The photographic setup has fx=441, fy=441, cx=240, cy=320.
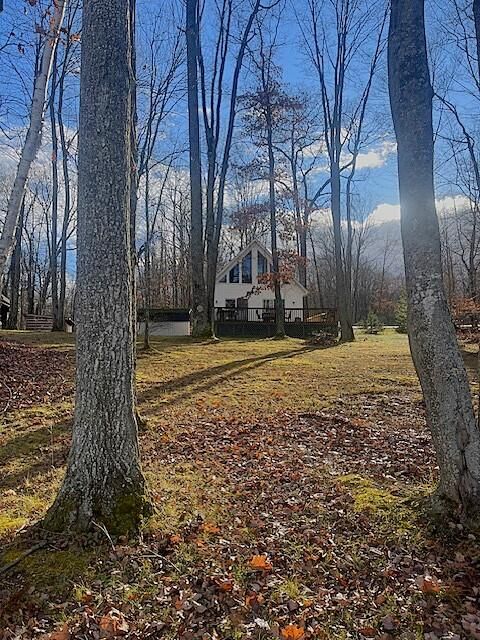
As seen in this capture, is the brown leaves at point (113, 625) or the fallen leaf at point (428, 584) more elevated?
the fallen leaf at point (428, 584)

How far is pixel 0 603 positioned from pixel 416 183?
3578mm

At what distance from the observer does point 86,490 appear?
2.93 meters

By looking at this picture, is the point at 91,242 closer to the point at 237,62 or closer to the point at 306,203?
the point at 237,62

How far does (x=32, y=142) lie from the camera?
6.00 meters

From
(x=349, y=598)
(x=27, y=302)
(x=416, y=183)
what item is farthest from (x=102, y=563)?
(x=27, y=302)

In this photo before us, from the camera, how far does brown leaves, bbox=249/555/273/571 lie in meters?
2.65

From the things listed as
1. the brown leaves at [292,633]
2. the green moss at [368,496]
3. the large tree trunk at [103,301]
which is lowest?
the brown leaves at [292,633]

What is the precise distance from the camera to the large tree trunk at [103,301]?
297 cm

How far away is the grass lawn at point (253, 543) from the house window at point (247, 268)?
22891 mm

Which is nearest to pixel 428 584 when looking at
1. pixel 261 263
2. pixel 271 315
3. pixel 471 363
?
pixel 471 363

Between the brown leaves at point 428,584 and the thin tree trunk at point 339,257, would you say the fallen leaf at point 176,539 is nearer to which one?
the brown leaves at point 428,584

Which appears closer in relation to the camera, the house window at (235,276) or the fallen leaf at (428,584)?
the fallen leaf at (428,584)

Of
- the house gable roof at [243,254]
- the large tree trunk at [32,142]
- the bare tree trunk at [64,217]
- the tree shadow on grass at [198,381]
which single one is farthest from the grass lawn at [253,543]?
the house gable roof at [243,254]

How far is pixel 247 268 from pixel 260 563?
26.8m
